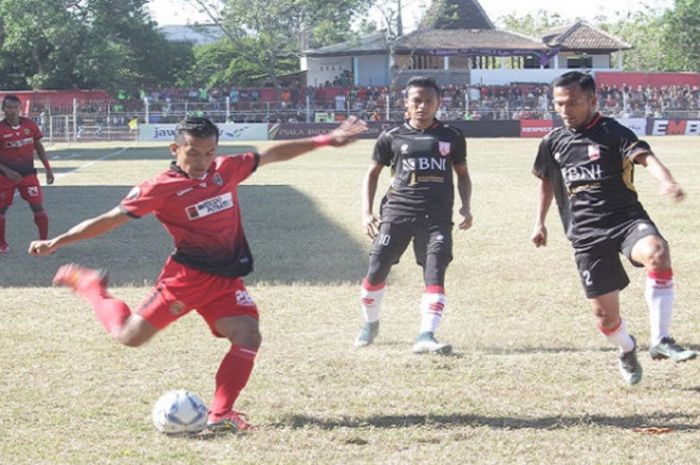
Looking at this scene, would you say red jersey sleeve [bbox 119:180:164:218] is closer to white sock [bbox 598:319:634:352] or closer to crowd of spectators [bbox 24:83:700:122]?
white sock [bbox 598:319:634:352]

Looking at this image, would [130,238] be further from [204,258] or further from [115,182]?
[115,182]

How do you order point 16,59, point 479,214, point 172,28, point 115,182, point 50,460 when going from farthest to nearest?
point 172,28 < point 16,59 < point 115,182 < point 479,214 < point 50,460

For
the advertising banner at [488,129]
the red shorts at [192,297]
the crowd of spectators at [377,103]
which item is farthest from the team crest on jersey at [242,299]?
the advertising banner at [488,129]

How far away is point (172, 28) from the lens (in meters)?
127

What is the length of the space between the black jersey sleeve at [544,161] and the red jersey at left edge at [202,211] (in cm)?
204

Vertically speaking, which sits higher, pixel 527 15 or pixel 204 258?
pixel 527 15

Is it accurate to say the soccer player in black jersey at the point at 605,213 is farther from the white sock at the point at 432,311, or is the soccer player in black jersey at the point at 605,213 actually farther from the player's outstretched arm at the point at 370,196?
the player's outstretched arm at the point at 370,196

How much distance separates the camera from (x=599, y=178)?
6895mm

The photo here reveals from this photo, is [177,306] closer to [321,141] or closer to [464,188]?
[321,141]

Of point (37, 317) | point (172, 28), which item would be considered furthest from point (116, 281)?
point (172, 28)

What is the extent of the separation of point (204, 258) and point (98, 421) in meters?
1.06

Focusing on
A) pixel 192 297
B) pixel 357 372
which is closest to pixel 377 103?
pixel 357 372

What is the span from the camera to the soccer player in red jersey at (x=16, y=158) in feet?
44.9

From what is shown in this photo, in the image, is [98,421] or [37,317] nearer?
[98,421]
